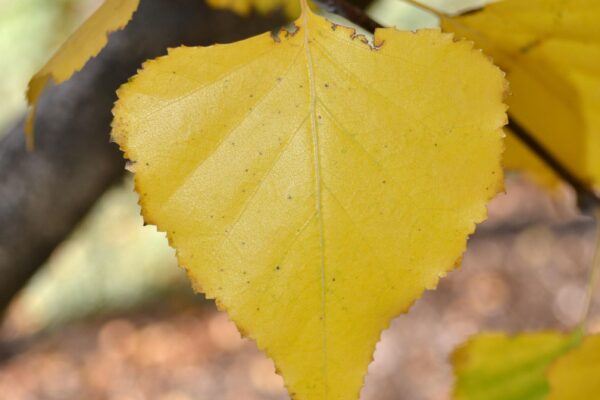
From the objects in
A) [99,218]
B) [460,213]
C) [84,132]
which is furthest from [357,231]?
[99,218]

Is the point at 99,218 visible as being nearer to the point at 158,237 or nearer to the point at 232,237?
the point at 158,237

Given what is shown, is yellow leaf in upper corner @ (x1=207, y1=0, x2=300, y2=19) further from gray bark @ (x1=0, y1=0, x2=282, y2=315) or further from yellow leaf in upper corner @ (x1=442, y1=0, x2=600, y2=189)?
yellow leaf in upper corner @ (x1=442, y1=0, x2=600, y2=189)

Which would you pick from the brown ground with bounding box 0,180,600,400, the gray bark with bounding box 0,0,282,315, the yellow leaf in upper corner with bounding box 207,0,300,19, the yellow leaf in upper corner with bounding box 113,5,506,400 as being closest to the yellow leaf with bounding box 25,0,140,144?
the yellow leaf in upper corner with bounding box 113,5,506,400

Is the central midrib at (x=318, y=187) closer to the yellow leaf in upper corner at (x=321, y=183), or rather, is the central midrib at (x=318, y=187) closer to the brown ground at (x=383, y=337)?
the yellow leaf in upper corner at (x=321, y=183)

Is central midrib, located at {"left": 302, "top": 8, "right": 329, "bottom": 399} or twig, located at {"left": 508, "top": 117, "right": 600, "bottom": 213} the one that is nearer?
central midrib, located at {"left": 302, "top": 8, "right": 329, "bottom": 399}

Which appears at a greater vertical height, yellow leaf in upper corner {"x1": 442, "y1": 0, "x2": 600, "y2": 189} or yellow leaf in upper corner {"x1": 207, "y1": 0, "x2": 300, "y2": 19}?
yellow leaf in upper corner {"x1": 207, "y1": 0, "x2": 300, "y2": 19}

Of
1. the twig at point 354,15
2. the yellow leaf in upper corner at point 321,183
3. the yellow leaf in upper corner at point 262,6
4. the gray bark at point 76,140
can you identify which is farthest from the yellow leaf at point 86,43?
the gray bark at point 76,140

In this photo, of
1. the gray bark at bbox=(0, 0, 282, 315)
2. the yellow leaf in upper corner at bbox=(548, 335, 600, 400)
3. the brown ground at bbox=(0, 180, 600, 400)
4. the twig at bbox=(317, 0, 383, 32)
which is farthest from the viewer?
the brown ground at bbox=(0, 180, 600, 400)

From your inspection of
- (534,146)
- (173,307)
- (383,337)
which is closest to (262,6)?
(534,146)
